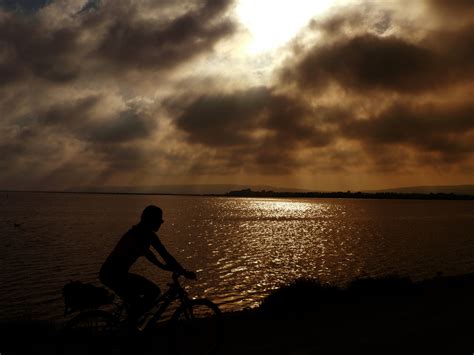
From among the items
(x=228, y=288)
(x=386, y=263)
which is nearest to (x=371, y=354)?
(x=228, y=288)

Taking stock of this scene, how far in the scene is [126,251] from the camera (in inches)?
288

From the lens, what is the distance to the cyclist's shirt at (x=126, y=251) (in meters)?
7.27

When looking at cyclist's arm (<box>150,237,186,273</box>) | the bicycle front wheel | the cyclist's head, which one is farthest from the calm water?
the cyclist's head

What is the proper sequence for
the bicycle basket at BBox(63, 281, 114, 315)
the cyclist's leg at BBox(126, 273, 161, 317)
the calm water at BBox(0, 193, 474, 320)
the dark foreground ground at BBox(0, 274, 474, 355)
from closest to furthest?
1. the bicycle basket at BBox(63, 281, 114, 315)
2. the cyclist's leg at BBox(126, 273, 161, 317)
3. the dark foreground ground at BBox(0, 274, 474, 355)
4. the calm water at BBox(0, 193, 474, 320)

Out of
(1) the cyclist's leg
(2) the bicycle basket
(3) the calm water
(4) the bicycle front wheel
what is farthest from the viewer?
(3) the calm water

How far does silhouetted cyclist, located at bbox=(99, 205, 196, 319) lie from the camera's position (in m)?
7.26

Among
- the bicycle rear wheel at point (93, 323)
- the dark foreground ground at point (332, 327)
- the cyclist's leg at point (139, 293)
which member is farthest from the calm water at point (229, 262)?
the cyclist's leg at point (139, 293)

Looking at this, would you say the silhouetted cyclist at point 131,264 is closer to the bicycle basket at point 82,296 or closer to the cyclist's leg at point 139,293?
the cyclist's leg at point 139,293

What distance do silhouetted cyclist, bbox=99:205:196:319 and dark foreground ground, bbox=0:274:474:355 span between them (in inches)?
27.4

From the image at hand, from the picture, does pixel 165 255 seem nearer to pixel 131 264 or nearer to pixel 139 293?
pixel 131 264

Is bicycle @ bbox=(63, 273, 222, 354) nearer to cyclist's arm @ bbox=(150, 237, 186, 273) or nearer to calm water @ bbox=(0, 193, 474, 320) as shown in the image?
cyclist's arm @ bbox=(150, 237, 186, 273)

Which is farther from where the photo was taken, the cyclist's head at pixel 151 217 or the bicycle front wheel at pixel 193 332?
the bicycle front wheel at pixel 193 332

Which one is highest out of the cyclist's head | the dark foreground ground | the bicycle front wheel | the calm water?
the cyclist's head

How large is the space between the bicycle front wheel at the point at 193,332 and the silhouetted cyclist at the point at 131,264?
74cm
